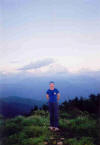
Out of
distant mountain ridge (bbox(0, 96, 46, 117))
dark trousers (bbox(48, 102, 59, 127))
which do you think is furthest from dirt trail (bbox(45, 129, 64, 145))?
distant mountain ridge (bbox(0, 96, 46, 117))

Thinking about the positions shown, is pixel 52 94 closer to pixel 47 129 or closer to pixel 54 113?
pixel 54 113

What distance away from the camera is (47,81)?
4.35 meters

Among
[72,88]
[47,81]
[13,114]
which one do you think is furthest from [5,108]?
[72,88]

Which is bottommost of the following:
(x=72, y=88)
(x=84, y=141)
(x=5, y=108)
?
(x=84, y=141)

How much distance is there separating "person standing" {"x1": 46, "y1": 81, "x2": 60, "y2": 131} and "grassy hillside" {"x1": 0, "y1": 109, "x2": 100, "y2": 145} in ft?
0.27

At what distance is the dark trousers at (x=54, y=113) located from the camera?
4367 millimetres

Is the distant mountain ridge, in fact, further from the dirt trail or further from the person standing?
the dirt trail

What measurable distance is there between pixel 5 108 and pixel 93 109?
72.4 inches

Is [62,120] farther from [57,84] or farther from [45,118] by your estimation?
[57,84]

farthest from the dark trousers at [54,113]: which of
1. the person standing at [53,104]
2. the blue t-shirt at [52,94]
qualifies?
the blue t-shirt at [52,94]

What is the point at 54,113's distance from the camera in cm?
440

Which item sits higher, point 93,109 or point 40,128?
point 93,109

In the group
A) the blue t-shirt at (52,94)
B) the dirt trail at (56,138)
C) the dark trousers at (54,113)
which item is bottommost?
the dirt trail at (56,138)

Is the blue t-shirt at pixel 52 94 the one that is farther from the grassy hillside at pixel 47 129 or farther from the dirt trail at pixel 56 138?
the dirt trail at pixel 56 138
